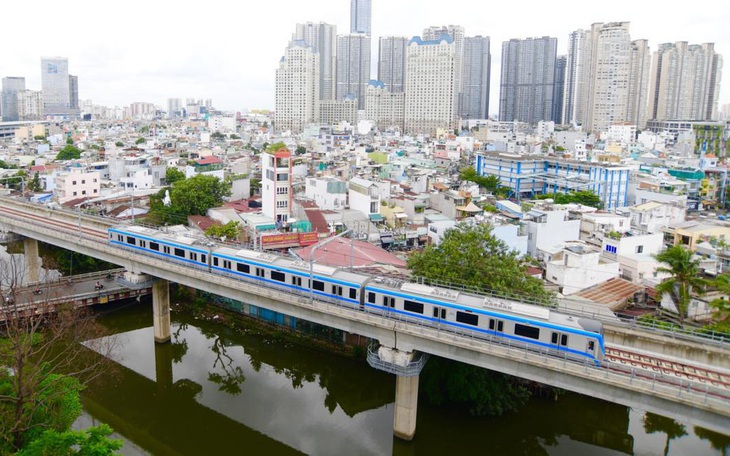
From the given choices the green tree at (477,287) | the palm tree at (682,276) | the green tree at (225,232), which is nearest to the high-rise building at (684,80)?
the palm tree at (682,276)

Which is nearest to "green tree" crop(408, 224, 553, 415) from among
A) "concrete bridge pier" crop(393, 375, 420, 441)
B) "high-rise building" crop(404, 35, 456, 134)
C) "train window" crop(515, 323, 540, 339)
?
"concrete bridge pier" crop(393, 375, 420, 441)

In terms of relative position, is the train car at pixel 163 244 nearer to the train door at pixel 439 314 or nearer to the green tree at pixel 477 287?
the green tree at pixel 477 287

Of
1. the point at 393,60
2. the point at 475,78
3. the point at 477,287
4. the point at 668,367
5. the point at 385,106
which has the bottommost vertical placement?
the point at 668,367

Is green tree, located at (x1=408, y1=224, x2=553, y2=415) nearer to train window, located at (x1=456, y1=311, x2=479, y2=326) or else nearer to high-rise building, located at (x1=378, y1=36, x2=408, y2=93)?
train window, located at (x1=456, y1=311, x2=479, y2=326)

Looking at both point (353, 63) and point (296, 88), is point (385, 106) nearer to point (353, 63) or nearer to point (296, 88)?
point (296, 88)

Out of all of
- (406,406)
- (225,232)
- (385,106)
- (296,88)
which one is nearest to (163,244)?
(225,232)

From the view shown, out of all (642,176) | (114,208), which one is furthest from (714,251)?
(114,208)
